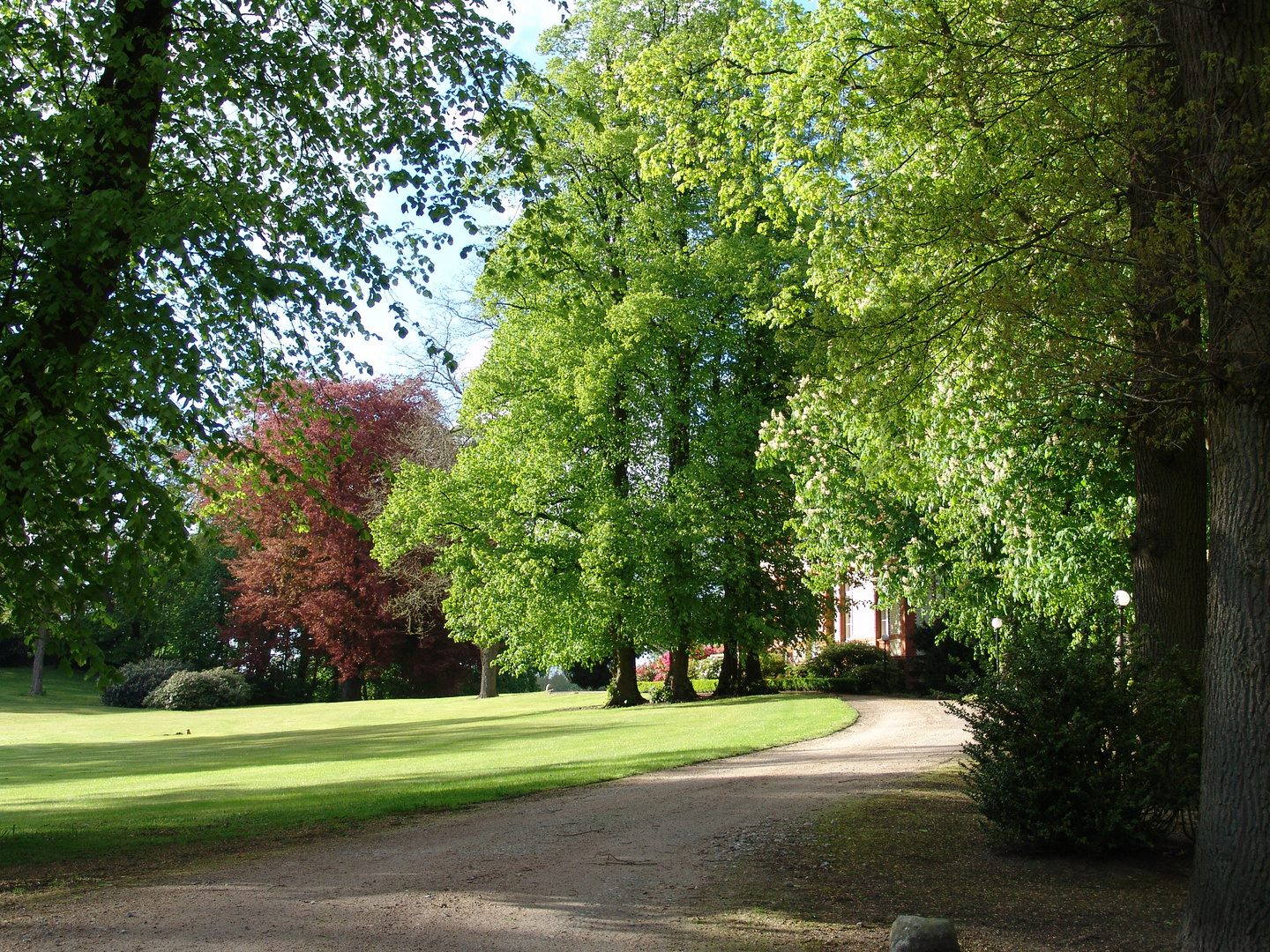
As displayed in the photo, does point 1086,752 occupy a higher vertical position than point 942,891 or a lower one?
higher

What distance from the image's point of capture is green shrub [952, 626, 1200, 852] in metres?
7.22

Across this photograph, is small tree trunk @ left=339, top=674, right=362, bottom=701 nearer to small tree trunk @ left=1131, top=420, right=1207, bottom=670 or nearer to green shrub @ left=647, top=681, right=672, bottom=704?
green shrub @ left=647, top=681, right=672, bottom=704

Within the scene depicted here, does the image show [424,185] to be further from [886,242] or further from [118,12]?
[886,242]

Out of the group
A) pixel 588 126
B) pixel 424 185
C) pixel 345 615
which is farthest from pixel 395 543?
pixel 424 185

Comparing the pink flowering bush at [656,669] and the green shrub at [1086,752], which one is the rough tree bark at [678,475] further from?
the green shrub at [1086,752]

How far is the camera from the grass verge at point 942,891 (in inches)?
226

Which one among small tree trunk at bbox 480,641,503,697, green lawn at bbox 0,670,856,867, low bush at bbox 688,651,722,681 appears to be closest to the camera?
green lawn at bbox 0,670,856,867

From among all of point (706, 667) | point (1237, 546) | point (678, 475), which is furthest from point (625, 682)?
point (1237, 546)

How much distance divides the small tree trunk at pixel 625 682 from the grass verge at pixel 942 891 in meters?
18.3

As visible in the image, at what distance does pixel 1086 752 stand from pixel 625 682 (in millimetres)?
20187

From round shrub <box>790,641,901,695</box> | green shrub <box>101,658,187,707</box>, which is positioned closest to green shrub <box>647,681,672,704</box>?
round shrub <box>790,641,901,695</box>

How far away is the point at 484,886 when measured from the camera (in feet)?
22.3

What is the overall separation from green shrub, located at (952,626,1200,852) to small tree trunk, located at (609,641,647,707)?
19.5 m

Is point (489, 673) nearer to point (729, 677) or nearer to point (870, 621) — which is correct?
point (729, 677)
